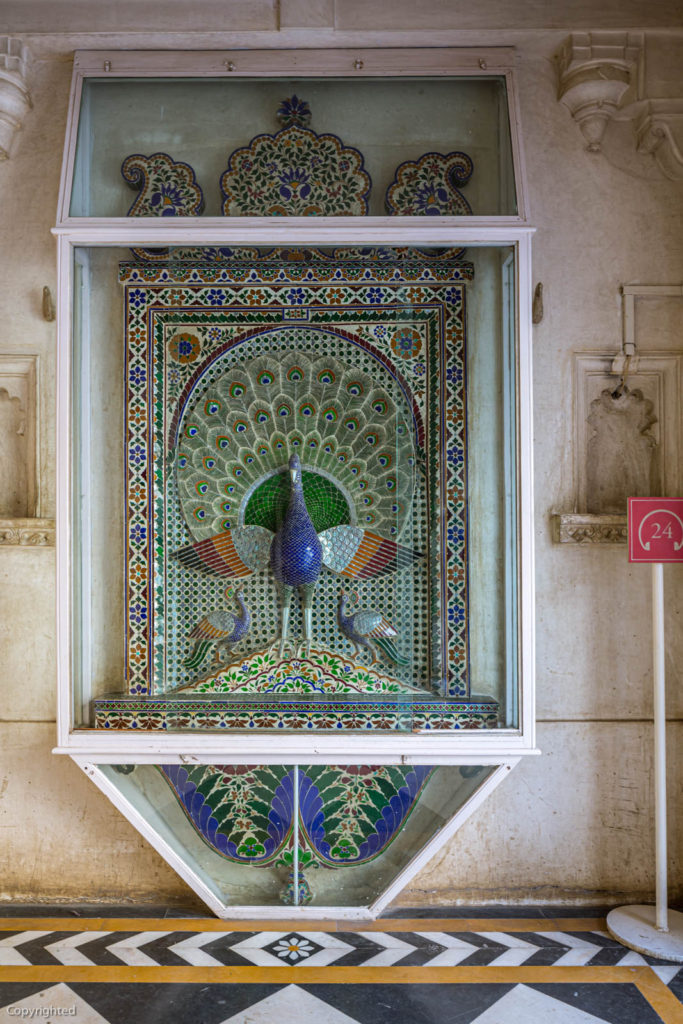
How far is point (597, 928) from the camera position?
10.1ft

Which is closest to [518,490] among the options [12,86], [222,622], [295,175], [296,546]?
[296,546]

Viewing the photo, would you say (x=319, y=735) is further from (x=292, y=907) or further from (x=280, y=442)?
(x=280, y=442)

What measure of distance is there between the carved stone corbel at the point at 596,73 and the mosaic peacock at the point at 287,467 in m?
1.46

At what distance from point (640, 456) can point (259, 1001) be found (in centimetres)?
261

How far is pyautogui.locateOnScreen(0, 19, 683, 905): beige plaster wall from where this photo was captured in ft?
10.8

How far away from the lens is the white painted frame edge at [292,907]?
2.91m

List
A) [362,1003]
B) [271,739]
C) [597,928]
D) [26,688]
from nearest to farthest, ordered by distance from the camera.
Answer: [362,1003] → [271,739] → [597,928] → [26,688]

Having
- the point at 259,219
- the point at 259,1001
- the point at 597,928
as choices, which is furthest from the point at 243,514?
the point at 597,928

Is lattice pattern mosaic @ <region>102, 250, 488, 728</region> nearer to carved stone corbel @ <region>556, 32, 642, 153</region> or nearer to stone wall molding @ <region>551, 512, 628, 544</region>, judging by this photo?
stone wall molding @ <region>551, 512, 628, 544</region>

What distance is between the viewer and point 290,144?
301cm

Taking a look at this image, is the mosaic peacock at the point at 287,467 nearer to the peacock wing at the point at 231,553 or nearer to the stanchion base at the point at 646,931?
the peacock wing at the point at 231,553

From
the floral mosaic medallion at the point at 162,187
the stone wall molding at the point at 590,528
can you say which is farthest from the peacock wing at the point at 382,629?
the floral mosaic medallion at the point at 162,187

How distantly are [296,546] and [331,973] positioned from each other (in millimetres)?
1553

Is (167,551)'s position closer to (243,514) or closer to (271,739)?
(243,514)
